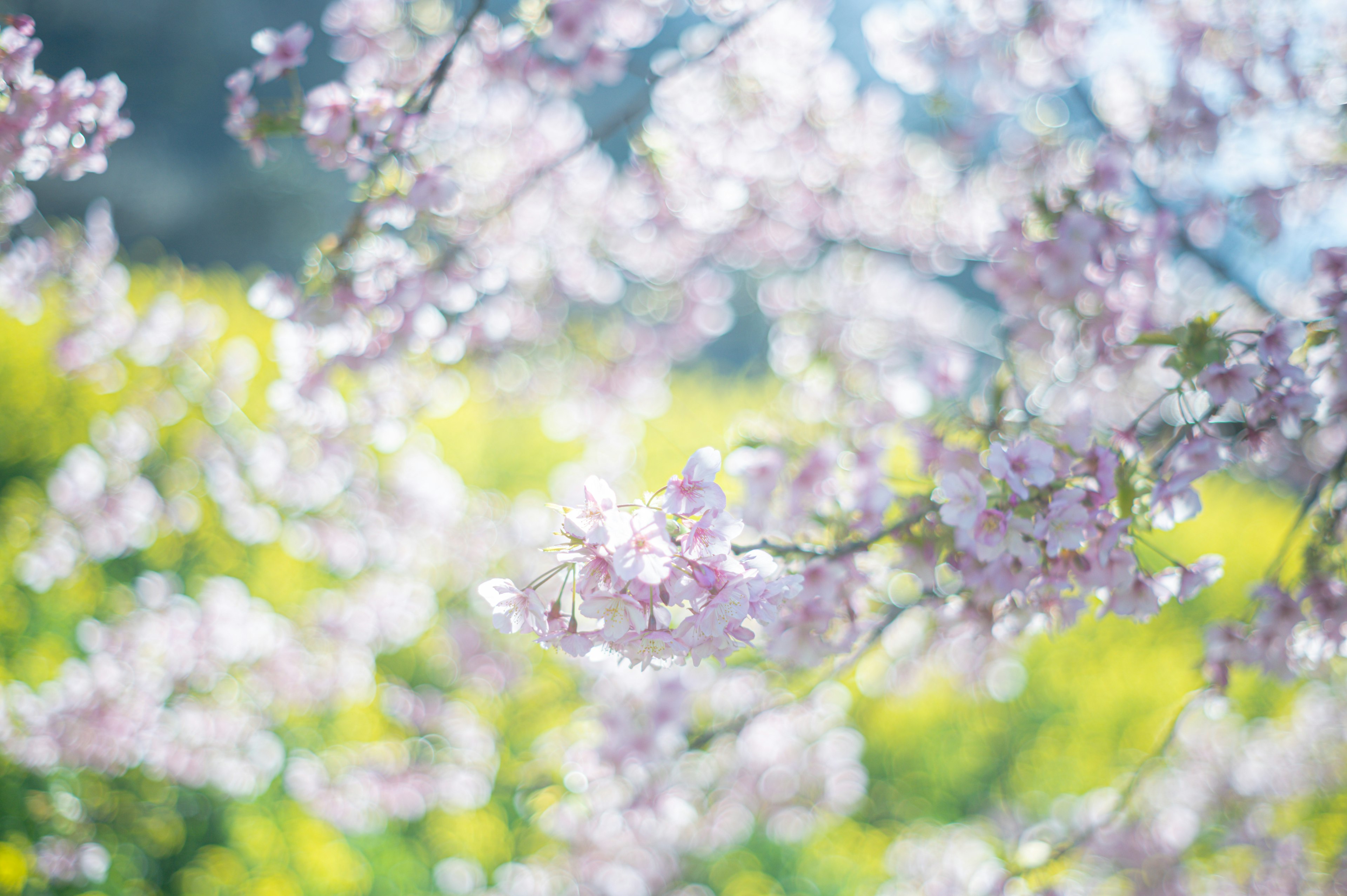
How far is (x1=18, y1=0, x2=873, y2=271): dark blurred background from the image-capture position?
14.6ft

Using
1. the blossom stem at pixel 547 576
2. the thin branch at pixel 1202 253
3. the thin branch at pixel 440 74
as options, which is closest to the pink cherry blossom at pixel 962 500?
the blossom stem at pixel 547 576

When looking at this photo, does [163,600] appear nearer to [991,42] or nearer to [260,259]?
[991,42]

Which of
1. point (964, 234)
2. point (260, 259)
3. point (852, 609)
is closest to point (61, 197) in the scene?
point (260, 259)

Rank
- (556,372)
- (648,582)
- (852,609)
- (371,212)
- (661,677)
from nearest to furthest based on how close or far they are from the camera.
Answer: (648,582)
(852,609)
(371,212)
(661,677)
(556,372)

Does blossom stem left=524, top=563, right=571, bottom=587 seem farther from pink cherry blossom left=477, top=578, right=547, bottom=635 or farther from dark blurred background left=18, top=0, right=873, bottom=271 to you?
dark blurred background left=18, top=0, right=873, bottom=271

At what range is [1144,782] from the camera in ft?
7.45

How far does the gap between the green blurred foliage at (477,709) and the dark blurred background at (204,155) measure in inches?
52.1

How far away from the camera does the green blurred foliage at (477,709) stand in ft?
6.03

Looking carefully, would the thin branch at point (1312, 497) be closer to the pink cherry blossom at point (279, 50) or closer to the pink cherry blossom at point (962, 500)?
the pink cherry blossom at point (962, 500)

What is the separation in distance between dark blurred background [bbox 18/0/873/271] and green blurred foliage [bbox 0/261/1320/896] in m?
1.32

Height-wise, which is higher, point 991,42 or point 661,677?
point 991,42

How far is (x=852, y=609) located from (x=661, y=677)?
2.66ft

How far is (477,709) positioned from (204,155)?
525cm

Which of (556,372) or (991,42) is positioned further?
(556,372)
